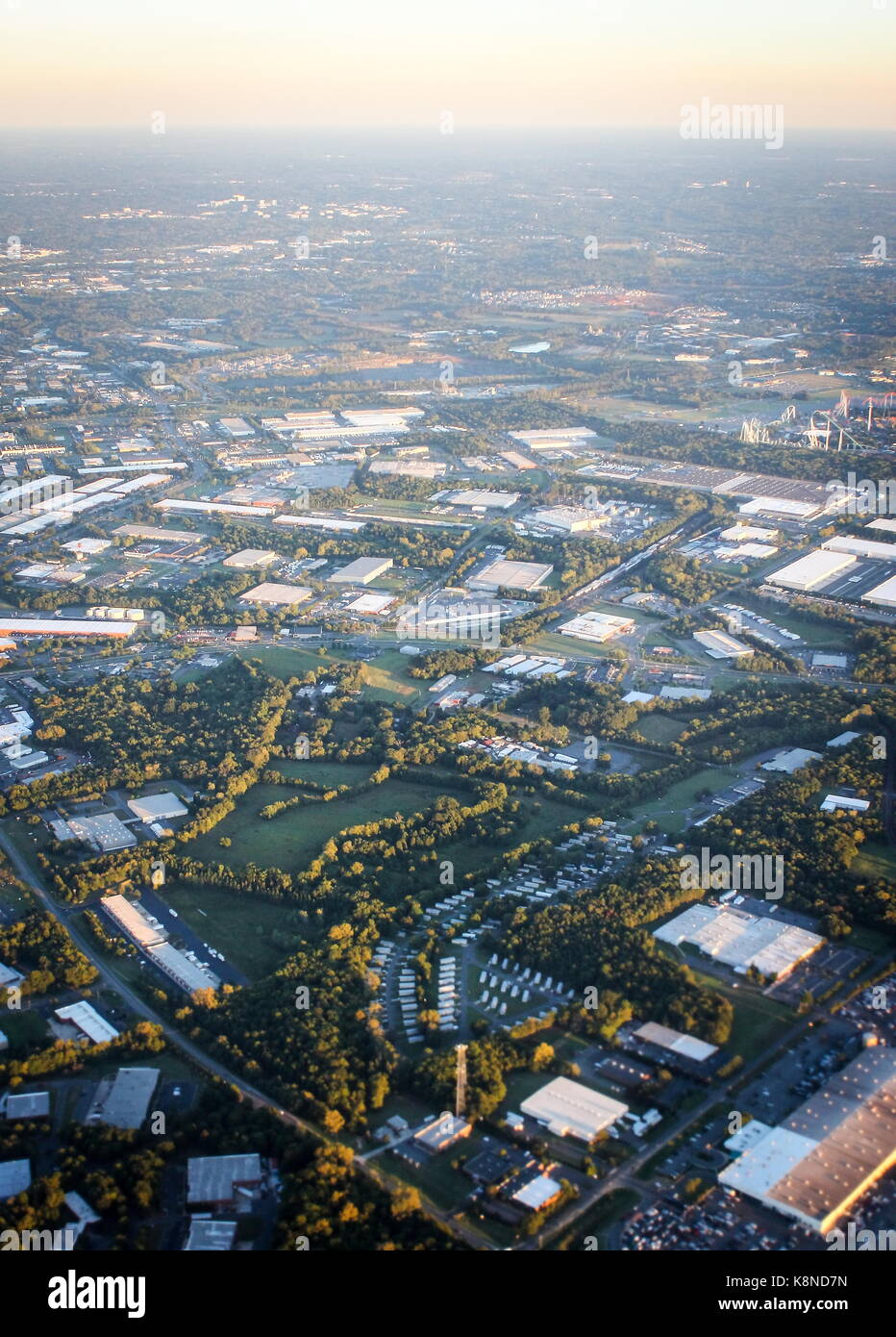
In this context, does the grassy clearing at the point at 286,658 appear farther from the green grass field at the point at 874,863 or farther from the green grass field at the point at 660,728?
the green grass field at the point at 874,863

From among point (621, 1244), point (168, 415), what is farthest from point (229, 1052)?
point (168, 415)

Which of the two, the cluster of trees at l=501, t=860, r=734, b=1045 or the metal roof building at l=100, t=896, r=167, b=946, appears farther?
the metal roof building at l=100, t=896, r=167, b=946

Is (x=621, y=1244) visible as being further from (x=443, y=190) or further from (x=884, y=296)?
(x=443, y=190)

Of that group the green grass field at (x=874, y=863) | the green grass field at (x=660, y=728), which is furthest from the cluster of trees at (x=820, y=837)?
the green grass field at (x=660, y=728)

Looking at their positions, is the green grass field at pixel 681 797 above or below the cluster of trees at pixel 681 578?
below

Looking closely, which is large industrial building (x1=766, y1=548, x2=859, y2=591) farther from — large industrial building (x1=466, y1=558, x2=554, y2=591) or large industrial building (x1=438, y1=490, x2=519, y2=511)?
large industrial building (x1=438, y1=490, x2=519, y2=511)

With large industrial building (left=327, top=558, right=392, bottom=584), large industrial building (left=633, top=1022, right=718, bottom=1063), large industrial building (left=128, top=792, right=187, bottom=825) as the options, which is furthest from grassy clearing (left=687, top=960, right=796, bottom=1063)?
large industrial building (left=327, top=558, right=392, bottom=584)
